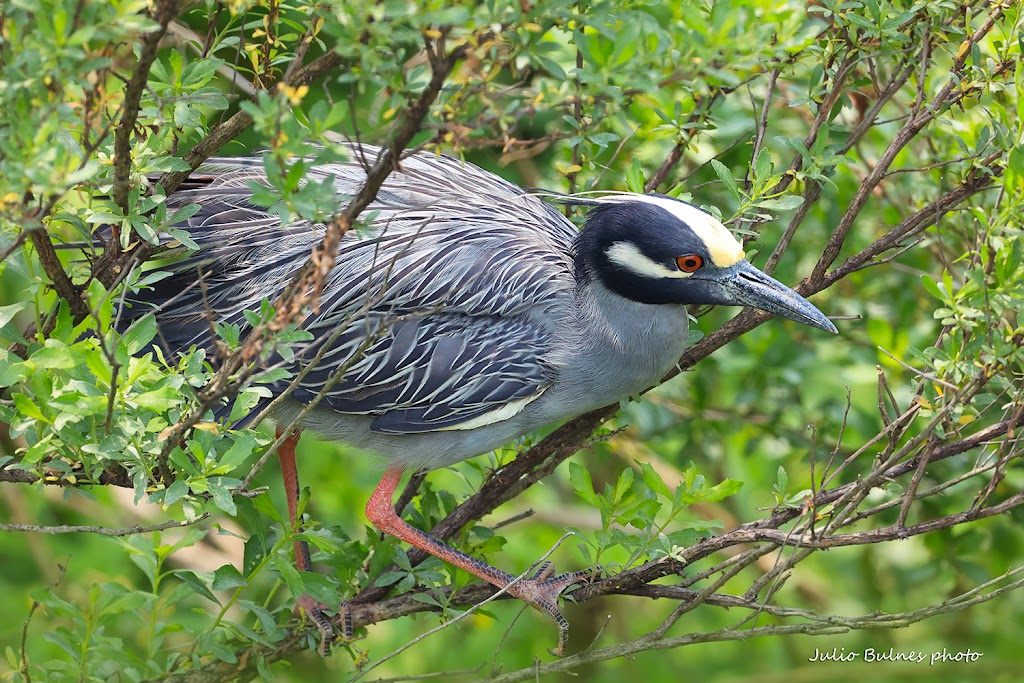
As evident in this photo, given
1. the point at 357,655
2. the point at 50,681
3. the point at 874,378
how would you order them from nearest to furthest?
the point at 50,681
the point at 357,655
the point at 874,378

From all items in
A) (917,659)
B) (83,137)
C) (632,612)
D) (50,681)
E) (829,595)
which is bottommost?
(632,612)

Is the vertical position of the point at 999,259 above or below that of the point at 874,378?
above

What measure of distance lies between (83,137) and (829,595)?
5.37 m

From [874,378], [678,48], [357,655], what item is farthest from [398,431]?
[874,378]

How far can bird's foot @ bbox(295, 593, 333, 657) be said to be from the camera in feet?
11.7

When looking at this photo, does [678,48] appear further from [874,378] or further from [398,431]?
[874,378]

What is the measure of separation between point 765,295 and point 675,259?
1.07 ft

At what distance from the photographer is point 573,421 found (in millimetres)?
3973

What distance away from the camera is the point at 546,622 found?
624 cm

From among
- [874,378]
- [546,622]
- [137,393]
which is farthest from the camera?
[546,622]

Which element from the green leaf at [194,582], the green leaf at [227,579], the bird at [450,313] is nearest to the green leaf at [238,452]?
the green leaf at [227,579]

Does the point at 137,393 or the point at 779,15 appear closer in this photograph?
the point at 137,393

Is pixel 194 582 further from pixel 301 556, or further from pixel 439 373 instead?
pixel 439 373

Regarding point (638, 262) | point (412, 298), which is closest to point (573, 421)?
point (638, 262)
